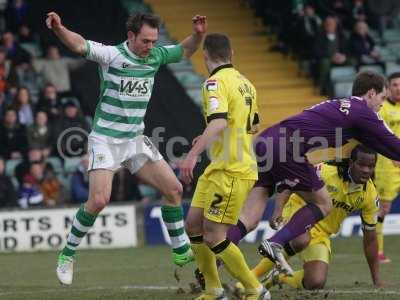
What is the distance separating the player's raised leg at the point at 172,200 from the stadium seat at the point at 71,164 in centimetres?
781

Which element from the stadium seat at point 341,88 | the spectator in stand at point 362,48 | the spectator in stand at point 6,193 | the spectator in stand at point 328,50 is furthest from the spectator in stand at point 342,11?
the spectator in stand at point 6,193

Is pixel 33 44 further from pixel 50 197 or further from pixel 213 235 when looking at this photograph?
pixel 213 235

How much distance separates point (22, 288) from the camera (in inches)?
470

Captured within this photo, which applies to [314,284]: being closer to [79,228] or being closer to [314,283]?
[314,283]

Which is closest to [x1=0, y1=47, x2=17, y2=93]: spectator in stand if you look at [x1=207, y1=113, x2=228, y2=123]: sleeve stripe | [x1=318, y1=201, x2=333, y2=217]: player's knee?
[x1=318, y1=201, x2=333, y2=217]: player's knee

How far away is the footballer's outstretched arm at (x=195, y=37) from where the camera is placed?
437 inches

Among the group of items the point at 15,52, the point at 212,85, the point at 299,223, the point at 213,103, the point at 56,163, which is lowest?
the point at 56,163

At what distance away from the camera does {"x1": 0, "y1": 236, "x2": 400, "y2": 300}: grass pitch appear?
10.9 meters

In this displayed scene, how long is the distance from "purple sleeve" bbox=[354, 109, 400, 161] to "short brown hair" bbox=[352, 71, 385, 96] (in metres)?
0.35

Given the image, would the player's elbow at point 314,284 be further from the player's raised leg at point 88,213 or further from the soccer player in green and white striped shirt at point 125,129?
the player's raised leg at point 88,213

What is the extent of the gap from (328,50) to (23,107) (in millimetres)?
5701

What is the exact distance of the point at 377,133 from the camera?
33.8 ft

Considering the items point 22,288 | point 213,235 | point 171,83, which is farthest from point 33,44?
point 213,235

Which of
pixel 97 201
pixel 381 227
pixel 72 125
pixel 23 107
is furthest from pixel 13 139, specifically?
pixel 97 201
